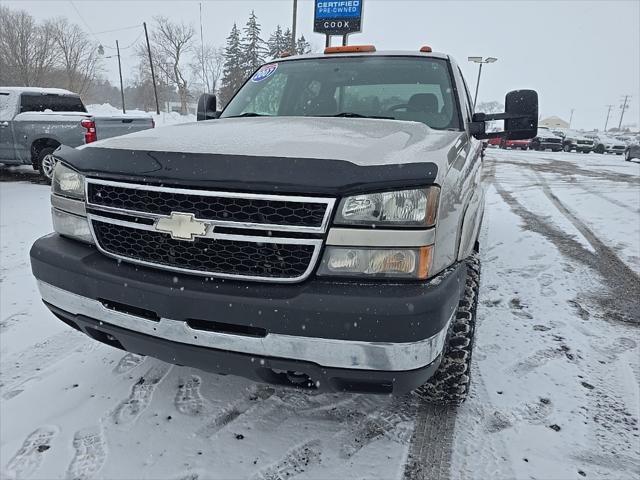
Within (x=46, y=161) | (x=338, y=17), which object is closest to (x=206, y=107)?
(x=46, y=161)

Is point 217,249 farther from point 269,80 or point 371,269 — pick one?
point 269,80

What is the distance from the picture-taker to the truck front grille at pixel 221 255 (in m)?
1.55

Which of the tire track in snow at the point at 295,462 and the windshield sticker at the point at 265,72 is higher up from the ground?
the windshield sticker at the point at 265,72

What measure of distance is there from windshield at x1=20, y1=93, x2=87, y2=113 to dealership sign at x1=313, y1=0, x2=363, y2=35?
777cm

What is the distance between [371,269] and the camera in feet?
5.03

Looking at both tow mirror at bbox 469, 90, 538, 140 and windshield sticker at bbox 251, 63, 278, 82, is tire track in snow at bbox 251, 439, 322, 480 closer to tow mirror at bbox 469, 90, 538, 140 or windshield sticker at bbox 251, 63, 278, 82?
tow mirror at bbox 469, 90, 538, 140

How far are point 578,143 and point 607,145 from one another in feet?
7.58

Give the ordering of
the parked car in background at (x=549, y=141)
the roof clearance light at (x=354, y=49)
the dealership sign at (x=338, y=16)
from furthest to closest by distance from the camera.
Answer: the parked car in background at (x=549, y=141) → the dealership sign at (x=338, y=16) → the roof clearance light at (x=354, y=49)

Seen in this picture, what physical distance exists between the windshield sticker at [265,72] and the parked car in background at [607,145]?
34.4 meters

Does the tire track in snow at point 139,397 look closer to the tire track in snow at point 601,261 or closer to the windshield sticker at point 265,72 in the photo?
the windshield sticker at point 265,72

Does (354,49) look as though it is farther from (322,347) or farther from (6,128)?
(6,128)

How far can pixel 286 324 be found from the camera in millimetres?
1486

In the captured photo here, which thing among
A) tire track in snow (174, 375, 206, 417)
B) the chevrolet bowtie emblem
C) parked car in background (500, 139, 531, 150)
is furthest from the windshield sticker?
parked car in background (500, 139, 531, 150)

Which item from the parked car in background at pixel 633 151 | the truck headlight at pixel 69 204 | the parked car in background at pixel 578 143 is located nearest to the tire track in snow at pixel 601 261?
the truck headlight at pixel 69 204
